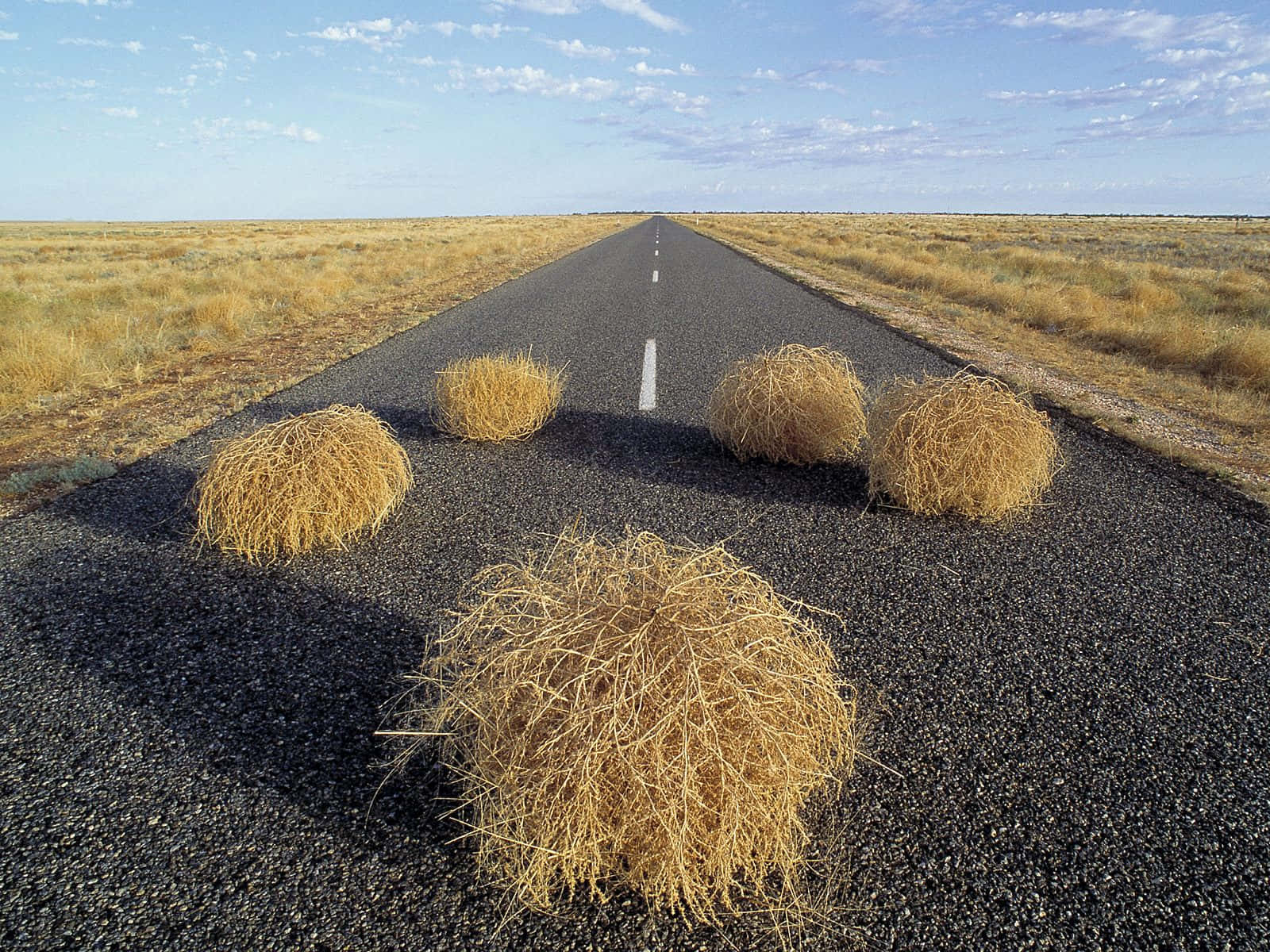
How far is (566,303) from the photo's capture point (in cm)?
1433

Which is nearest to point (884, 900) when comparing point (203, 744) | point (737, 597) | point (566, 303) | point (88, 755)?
point (737, 597)

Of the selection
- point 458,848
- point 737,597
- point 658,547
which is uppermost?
point 658,547

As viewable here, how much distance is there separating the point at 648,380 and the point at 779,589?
16.0 feet

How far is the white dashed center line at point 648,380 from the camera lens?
7.34 meters

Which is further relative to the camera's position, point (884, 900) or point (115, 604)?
point (115, 604)

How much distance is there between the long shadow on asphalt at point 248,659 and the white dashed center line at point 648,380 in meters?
4.17

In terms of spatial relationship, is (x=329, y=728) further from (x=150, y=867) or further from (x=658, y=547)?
(x=658, y=547)

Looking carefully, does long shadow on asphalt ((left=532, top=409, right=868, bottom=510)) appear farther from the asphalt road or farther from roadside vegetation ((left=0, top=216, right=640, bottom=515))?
roadside vegetation ((left=0, top=216, right=640, bottom=515))

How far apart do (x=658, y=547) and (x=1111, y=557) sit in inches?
124

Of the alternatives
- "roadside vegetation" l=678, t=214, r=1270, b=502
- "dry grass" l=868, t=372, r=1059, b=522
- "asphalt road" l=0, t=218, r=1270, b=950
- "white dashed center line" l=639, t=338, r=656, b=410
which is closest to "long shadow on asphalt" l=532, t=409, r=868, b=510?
"asphalt road" l=0, t=218, r=1270, b=950

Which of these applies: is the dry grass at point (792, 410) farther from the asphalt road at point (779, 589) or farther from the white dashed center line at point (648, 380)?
the white dashed center line at point (648, 380)

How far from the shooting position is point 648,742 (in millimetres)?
1927

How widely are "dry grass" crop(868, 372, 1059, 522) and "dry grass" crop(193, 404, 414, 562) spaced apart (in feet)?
10.7

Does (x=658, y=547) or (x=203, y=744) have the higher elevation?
(x=658, y=547)
